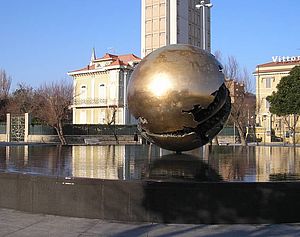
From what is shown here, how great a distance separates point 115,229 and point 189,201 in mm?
1384

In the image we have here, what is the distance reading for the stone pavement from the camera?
21.7ft

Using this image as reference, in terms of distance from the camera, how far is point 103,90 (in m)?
69.7

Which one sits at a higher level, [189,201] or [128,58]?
[128,58]

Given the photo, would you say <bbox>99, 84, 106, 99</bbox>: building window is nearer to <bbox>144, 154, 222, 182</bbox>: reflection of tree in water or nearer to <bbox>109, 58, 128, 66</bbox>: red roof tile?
<bbox>109, 58, 128, 66</bbox>: red roof tile

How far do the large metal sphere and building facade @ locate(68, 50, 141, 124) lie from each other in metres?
52.4

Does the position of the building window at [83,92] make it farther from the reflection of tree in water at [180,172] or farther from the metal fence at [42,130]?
the reflection of tree in water at [180,172]

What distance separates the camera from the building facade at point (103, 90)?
220ft

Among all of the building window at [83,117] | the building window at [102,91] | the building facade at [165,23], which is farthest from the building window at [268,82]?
the building window at [83,117]

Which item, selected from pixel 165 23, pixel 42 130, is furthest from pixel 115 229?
pixel 165 23

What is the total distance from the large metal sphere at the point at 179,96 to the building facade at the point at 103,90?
52.4m

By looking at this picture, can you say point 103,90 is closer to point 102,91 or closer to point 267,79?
point 102,91

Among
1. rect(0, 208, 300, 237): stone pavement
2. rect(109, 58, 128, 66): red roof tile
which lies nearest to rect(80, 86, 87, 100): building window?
rect(109, 58, 128, 66): red roof tile

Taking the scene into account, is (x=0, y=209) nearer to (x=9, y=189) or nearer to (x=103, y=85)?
(x=9, y=189)

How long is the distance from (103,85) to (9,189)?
61647 millimetres
